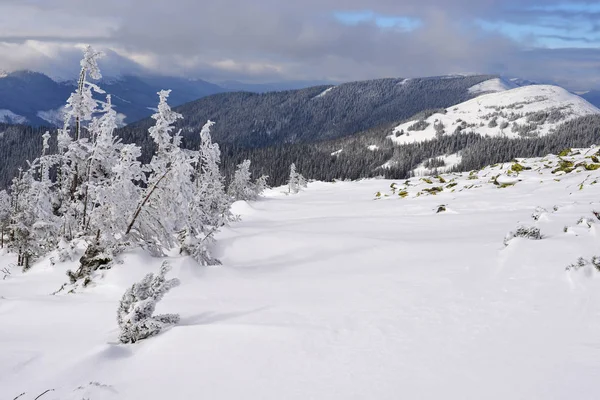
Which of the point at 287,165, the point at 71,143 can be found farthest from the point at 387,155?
the point at 71,143

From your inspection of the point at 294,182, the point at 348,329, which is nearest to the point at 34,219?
the point at 348,329

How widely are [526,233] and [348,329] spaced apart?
21.1 feet

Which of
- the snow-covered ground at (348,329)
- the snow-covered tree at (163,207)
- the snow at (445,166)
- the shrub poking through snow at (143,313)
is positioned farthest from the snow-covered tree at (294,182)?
the snow at (445,166)

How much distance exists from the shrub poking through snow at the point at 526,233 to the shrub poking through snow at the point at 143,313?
28.0ft

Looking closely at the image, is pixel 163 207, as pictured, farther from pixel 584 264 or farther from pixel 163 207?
pixel 584 264

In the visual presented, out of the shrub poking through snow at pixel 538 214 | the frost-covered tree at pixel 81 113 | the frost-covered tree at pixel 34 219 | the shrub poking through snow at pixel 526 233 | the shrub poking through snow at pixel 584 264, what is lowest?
the frost-covered tree at pixel 34 219

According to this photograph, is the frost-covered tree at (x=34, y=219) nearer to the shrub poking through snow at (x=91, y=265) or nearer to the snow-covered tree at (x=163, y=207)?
the snow-covered tree at (x=163, y=207)

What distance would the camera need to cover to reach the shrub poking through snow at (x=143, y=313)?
6.08 m

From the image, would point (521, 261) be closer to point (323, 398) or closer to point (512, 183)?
point (323, 398)

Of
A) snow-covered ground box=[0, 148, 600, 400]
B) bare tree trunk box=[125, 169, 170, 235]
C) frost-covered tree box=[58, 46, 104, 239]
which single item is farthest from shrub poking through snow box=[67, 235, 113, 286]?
frost-covered tree box=[58, 46, 104, 239]

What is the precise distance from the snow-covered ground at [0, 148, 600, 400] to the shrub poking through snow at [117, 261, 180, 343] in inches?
8.5

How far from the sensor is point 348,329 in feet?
20.3

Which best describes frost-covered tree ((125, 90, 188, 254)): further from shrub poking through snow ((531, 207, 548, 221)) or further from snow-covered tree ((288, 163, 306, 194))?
snow-covered tree ((288, 163, 306, 194))

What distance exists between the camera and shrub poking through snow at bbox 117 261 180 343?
608 centimetres
